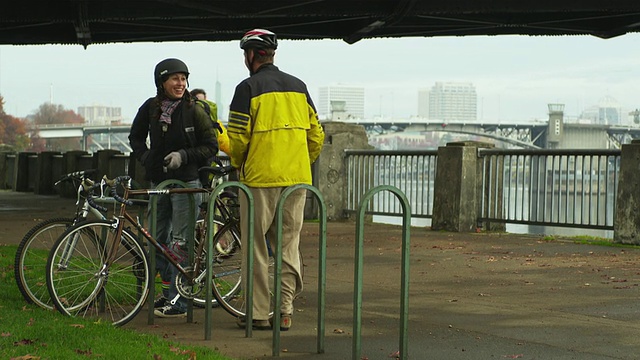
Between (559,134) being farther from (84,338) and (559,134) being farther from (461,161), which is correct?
(84,338)

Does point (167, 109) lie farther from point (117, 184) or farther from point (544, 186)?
point (544, 186)

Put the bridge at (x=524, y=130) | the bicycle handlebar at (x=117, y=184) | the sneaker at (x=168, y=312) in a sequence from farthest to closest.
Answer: the bridge at (x=524, y=130) < the sneaker at (x=168, y=312) < the bicycle handlebar at (x=117, y=184)

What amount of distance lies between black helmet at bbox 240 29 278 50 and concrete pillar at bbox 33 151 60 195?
79.8ft

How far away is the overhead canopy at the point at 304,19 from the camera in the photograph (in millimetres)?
23344

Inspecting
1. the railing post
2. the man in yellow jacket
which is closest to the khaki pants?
the man in yellow jacket

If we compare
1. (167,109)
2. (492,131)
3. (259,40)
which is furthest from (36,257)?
(492,131)

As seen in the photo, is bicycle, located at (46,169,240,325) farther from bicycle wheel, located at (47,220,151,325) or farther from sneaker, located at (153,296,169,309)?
sneaker, located at (153,296,169,309)

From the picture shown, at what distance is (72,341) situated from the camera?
6781mm

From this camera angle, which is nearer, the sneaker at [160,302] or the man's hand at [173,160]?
the man's hand at [173,160]

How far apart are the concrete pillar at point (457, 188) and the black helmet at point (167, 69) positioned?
29.4 ft

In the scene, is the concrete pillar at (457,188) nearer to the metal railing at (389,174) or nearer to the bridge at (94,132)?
the metal railing at (389,174)

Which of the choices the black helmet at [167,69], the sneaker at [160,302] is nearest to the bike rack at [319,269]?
the sneaker at [160,302]

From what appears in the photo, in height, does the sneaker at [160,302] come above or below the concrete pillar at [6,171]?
below

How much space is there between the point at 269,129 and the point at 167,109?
1.20m
